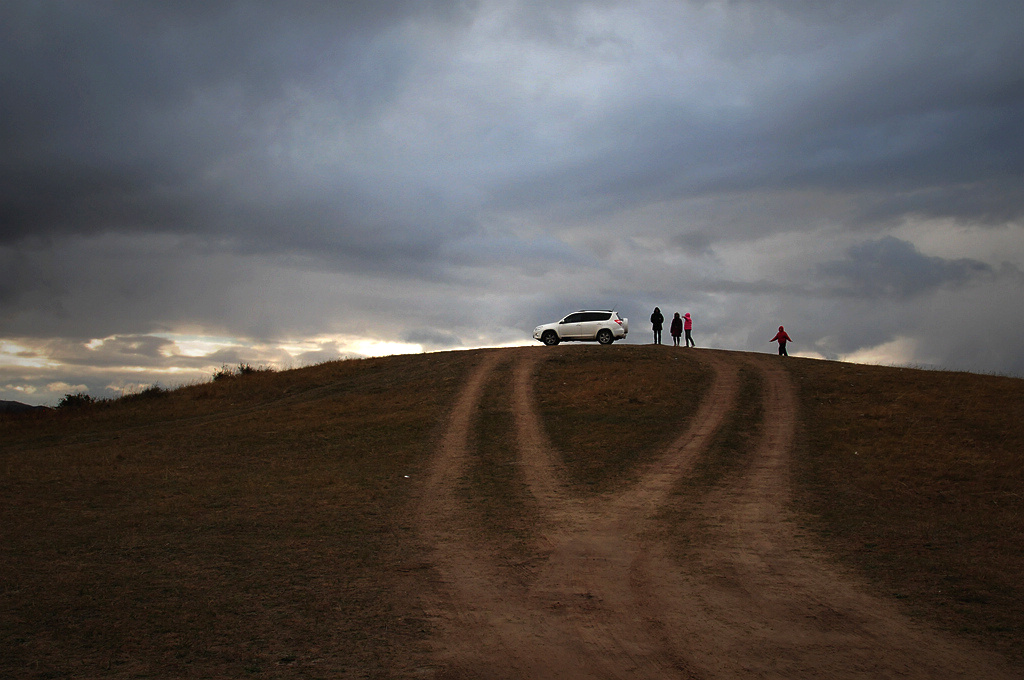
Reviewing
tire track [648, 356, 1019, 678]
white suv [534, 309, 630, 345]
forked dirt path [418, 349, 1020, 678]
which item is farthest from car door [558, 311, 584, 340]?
tire track [648, 356, 1019, 678]

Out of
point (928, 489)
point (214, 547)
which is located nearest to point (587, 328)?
point (928, 489)

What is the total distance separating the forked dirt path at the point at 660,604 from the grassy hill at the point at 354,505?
19.4 inches

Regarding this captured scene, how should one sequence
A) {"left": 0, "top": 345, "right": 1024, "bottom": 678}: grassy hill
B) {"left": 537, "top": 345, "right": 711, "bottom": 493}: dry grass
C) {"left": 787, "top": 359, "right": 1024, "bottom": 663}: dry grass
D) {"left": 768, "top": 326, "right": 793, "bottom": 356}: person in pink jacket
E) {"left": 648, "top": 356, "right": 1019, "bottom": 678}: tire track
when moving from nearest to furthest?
1. {"left": 648, "top": 356, "right": 1019, "bottom": 678}: tire track
2. {"left": 0, "top": 345, "right": 1024, "bottom": 678}: grassy hill
3. {"left": 787, "top": 359, "right": 1024, "bottom": 663}: dry grass
4. {"left": 537, "top": 345, "right": 711, "bottom": 493}: dry grass
5. {"left": 768, "top": 326, "right": 793, "bottom": 356}: person in pink jacket

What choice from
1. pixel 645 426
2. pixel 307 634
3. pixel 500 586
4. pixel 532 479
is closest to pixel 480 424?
pixel 645 426

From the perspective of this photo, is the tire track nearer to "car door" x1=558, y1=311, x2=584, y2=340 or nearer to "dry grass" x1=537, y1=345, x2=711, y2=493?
"dry grass" x1=537, y1=345, x2=711, y2=493

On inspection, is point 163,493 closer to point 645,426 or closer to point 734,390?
point 645,426

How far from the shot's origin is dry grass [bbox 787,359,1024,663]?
26.8 ft

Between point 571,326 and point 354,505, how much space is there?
2408 cm

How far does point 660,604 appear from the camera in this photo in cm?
782

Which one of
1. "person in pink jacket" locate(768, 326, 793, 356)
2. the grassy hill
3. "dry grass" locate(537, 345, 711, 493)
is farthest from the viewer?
"person in pink jacket" locate(768, 326, 793, 356)

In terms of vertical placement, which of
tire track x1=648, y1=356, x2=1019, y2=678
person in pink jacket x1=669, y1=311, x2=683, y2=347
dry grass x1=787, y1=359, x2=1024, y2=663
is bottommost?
tire track x1=648, y1=356, x2=1019, y2=678

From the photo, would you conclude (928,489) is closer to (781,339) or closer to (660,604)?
(660,604)

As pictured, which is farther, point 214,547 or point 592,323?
point 592,323

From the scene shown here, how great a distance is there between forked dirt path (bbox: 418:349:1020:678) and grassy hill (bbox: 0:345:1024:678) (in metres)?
0.49
